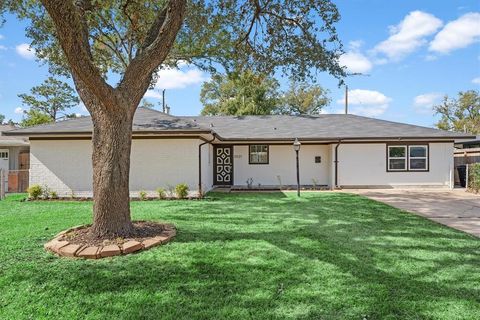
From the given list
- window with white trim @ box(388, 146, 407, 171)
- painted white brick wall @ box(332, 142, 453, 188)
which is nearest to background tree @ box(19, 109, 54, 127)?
painted white brick wall @ box(332, 142, 453, 188)

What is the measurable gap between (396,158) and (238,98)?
54.8ft

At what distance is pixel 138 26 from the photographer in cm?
959

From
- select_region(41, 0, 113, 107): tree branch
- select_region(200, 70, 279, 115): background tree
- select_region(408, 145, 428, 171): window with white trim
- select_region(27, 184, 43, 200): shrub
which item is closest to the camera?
select_region(41, 0, 113, 107): tree branch

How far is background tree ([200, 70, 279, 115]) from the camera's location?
88.8ft

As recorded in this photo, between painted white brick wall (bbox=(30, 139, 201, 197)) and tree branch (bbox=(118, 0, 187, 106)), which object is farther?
painted white brick wall (bbox=(30, 139, 201, 197))

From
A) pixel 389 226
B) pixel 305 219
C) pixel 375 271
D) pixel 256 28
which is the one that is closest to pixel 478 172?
pixel 389 226

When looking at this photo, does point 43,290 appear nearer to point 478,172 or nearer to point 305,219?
point 305,219

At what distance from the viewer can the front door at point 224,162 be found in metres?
15.9

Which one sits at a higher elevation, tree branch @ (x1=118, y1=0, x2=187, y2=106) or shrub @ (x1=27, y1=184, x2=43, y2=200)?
tree branch @ (x1=118, y1=0, x2=187, y2=106)

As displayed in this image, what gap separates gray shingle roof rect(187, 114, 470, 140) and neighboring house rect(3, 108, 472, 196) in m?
0.04

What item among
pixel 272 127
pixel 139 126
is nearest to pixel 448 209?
pixel 272 127

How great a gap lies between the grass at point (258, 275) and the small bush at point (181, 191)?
4338 millimetres

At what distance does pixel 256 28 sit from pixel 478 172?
10.4m

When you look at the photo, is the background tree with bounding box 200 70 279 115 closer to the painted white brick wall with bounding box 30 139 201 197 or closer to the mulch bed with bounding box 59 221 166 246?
the painted white brick wall with bounding box 30 139 201 197
